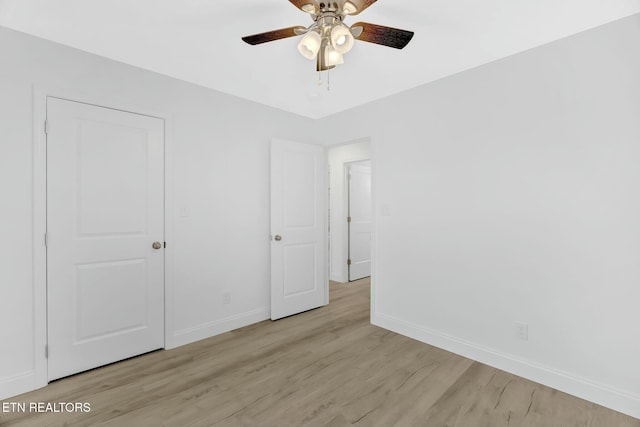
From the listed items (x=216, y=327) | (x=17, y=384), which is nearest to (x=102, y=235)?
(x=17, y=384)

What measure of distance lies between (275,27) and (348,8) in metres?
0.76

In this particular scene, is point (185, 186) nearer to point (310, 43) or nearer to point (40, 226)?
point (40, 226)

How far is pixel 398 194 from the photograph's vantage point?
3057mm

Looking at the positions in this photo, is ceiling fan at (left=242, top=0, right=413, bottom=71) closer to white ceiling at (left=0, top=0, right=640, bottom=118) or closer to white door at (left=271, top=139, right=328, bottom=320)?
white ceiling at (left=0, top=0, right=640, bottom=118)

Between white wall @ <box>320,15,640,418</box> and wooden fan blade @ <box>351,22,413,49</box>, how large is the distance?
46.1 inches

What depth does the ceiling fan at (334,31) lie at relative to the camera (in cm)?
155

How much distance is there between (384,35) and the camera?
1.69m

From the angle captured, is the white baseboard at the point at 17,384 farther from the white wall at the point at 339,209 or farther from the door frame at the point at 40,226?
the white wall at the point at 339,209

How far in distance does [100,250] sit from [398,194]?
269 cm

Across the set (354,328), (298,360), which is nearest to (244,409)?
(298,360)

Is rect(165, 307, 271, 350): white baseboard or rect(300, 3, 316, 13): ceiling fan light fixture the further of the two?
rect(165, 307, 271, 350): white baseboard

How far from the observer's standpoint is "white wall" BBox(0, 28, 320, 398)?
2.00 metres

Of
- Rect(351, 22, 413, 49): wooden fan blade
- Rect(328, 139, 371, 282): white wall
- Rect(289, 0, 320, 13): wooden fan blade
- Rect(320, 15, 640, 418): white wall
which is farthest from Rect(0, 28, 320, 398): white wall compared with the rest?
Rect(351, 22, 413, 49): wooden fan blade

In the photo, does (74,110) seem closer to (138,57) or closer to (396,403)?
(138,57)
